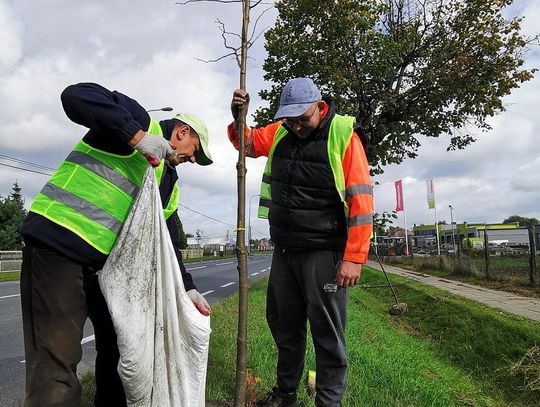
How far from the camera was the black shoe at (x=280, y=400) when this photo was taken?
2932 mm

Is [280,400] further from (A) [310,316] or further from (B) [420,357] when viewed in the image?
(B) [420,357]

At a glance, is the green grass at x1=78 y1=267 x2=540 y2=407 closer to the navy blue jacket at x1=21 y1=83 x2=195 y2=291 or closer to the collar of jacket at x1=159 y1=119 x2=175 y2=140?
the navy blue jacket at x1=21 y1=83 x2=195 y2=291

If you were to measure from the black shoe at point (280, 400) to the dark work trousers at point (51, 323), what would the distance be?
1326mm

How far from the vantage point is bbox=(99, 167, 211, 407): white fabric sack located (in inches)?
79.0

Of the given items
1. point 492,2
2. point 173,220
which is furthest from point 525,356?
point 492,2

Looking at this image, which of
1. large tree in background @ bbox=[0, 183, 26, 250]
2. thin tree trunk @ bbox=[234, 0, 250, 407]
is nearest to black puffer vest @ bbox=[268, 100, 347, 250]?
thin tree trunk @ bbox=[234, 0, 250, 407]

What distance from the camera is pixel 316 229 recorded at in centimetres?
284

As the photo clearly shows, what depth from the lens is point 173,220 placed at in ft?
8.79

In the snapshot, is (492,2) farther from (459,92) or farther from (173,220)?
(173,220)

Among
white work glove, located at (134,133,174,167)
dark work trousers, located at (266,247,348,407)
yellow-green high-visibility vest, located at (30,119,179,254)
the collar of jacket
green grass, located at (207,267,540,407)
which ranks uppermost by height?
the collar of jacket

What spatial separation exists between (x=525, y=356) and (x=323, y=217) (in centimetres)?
387

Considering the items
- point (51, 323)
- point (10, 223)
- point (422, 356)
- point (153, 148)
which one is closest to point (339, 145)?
point (153, 148)

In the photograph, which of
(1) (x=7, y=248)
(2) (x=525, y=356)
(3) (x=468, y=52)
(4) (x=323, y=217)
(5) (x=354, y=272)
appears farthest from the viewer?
(1) (x=7, y=248)

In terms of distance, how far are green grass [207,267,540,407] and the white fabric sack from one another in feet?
3.38
